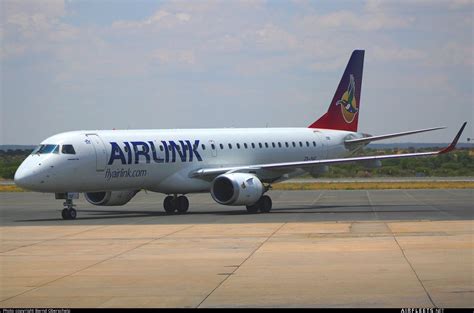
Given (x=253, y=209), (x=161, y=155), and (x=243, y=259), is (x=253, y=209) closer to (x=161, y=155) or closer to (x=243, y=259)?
(x=161, y=155)

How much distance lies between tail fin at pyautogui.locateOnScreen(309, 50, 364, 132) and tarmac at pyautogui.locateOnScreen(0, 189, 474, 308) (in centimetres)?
1045

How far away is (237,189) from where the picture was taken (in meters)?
38.1

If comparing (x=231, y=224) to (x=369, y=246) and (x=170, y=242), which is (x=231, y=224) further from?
(x=369, y=246)

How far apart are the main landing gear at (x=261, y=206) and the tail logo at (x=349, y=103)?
10.6m

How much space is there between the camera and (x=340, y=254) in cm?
2178

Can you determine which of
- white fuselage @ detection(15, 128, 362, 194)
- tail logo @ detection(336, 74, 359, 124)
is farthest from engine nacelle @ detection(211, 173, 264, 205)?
tail logo @ detection(336, 74, 359, 124)

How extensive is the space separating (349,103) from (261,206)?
11.8 metres

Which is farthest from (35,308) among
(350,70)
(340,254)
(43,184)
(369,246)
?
(350,70)

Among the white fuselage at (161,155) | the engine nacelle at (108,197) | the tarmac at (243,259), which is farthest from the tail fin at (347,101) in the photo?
the engine nacelle at (108,197)

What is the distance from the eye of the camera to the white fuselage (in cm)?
3581

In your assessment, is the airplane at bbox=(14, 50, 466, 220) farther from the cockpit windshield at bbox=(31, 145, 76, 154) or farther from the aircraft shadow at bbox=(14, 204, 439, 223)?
the aircraft shadow at bbox=(14, 204, 439, 223)

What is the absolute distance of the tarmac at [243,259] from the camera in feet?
51.9

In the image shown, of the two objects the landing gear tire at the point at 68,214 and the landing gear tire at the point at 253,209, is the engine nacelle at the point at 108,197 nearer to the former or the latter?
the landing gear tire at the point at 68,214

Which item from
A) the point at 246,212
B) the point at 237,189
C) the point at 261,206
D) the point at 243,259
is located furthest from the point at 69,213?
the point at 243,259
